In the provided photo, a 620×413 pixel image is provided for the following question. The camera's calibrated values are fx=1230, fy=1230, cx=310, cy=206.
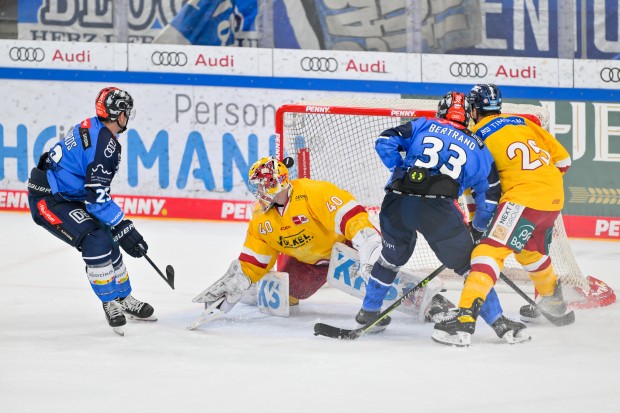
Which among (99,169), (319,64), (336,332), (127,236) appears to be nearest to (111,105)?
(99,169)

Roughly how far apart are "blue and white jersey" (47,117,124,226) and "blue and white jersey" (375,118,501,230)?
1258 mm

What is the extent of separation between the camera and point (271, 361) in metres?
5.21

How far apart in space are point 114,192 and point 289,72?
1.56 metres

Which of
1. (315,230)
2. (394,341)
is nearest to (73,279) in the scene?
(315,230)

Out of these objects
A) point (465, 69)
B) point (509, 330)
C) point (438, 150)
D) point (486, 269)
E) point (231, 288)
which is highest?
Answer: point (465, 69)

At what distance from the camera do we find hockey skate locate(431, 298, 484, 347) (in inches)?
208

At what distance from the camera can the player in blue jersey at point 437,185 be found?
17.5 feet

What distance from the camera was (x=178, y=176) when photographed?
29.2ft

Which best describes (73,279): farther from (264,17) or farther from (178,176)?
(264,17)

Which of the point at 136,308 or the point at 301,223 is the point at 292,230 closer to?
the point at 301,223

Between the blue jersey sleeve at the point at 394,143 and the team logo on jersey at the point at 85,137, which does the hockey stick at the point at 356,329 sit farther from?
the team logo on jersey at the point at 85,137

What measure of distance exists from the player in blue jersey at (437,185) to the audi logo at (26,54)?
4.33 metres

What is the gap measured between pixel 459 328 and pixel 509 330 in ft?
0.81

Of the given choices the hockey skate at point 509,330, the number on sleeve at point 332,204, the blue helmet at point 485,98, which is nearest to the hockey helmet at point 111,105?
the number on sleeve at point 332,204
